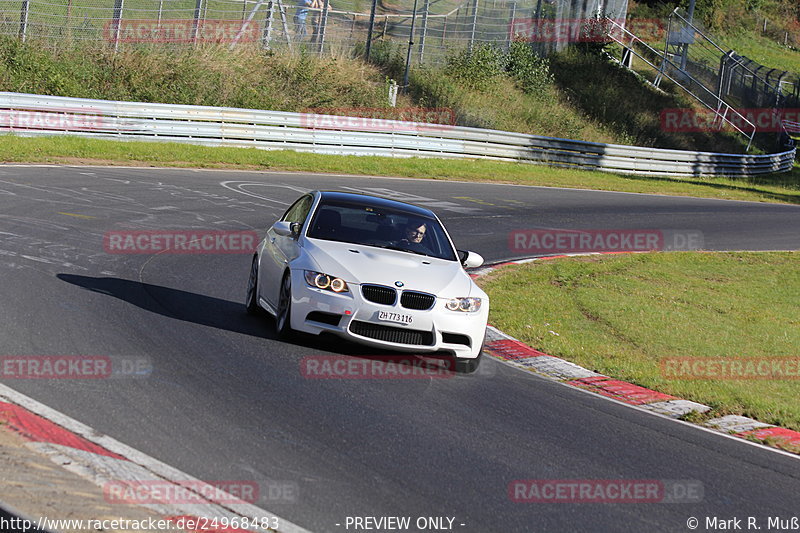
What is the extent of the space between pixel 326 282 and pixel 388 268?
61 cm

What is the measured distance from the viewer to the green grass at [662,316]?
10594 millimetres

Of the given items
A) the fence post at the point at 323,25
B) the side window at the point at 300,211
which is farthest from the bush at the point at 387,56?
the side window at the point at 300,211

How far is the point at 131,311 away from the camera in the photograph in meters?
10.4

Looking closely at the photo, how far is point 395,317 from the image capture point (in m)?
9.14

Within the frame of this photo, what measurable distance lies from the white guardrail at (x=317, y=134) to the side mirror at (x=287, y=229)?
54.2 ft

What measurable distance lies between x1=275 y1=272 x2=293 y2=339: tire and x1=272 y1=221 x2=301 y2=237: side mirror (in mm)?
609
